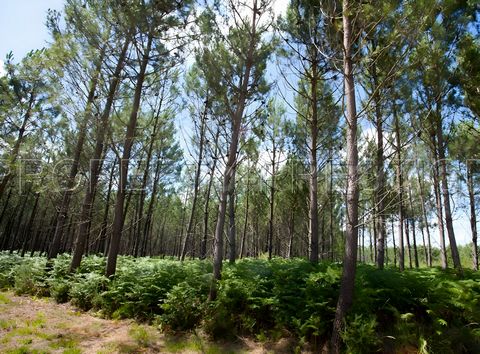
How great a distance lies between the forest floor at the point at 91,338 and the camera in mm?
4801

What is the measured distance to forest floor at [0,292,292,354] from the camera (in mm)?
4801

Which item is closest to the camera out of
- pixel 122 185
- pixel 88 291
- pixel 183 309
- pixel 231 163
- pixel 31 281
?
pixel 183 309

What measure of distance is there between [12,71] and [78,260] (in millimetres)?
10830

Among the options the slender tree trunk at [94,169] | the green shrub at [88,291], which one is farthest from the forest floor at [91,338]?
the slender tree trunk at [94,169]

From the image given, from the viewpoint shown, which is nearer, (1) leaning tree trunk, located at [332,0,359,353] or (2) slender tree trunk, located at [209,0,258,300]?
(1) leaning tree trunk, located at [332,0,359,353]

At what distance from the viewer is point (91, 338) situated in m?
5.31

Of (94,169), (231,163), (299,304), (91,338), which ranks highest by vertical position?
(94,169)

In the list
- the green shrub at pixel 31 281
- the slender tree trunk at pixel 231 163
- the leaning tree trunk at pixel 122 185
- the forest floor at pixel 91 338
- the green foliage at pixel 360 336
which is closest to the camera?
the green foliage at pixel 360 336

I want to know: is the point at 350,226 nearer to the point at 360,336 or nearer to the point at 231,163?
the point at 360,336

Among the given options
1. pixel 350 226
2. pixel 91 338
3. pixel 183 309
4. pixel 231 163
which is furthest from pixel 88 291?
pixel 350 226

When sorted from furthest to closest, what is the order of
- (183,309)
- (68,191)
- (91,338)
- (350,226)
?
(68,191) → (183,309) → (91,338) → (350,226)

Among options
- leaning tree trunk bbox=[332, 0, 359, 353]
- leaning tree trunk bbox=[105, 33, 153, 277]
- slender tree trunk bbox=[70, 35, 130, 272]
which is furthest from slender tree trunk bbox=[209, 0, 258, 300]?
slender tree trunk bbox=[70, 35, 130, 272]

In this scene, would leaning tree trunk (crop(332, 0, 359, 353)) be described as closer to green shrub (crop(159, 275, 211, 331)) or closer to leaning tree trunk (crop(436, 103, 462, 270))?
green shrub (crop(159, 275, 211, 331))

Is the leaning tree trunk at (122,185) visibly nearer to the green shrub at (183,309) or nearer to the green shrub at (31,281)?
the green shrub at (31,281)
